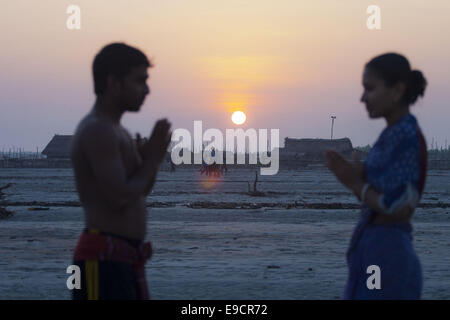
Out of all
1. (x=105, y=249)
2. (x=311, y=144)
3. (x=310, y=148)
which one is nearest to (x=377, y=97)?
(x=105, y=249)

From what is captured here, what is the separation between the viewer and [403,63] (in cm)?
363

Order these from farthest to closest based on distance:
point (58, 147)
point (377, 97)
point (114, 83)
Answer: point (58, 147) → point (377, 97) → point (114, 83)

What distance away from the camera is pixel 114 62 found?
3510 mm

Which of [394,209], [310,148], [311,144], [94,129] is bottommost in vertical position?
[310,148]

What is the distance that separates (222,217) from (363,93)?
15.5 metres

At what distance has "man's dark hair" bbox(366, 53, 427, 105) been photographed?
3623 mm

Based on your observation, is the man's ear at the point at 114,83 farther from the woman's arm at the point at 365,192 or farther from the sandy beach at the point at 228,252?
the sandy beach at the point at 228,252

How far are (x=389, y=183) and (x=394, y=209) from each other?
12 cm

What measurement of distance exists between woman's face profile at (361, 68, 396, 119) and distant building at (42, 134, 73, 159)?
3781 inches

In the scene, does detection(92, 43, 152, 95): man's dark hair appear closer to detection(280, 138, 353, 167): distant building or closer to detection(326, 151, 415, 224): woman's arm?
detection(326, 151, 415, 224): woman's arm

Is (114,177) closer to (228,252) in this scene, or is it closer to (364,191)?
(364,191)

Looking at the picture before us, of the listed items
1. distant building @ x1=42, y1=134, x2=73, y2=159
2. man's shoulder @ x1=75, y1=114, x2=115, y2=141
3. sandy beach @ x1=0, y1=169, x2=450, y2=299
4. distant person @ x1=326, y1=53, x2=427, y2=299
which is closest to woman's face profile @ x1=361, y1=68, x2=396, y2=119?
distant person @ x1=326, y1=53, x2=427, y2=299

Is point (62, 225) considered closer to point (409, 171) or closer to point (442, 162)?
point (409, 171)

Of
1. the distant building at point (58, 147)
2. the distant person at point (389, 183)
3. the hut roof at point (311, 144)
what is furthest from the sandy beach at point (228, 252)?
the hut roof at point (311, 144)
